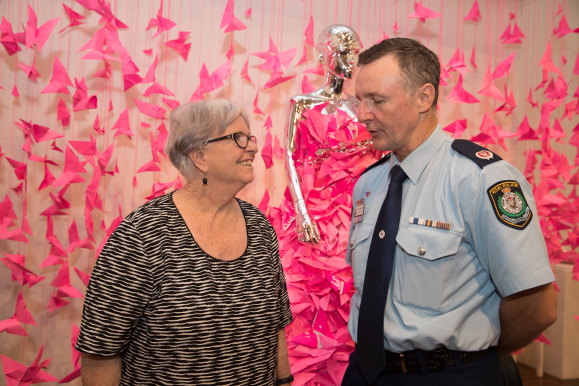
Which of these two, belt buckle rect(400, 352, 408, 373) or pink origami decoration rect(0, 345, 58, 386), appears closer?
belt buckle rect(400, 352, 408, 373)

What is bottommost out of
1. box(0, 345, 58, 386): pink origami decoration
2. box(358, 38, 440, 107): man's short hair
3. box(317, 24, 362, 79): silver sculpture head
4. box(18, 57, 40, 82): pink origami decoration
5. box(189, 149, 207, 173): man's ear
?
box(0, 345, 58, 386): pink origami decoration

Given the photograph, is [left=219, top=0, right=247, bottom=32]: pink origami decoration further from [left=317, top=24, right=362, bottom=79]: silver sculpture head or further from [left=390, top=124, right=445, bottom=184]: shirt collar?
[left=390, top=124, right=445, bottom=184]: shirt collar

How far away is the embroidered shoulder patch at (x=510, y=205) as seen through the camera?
1112mm

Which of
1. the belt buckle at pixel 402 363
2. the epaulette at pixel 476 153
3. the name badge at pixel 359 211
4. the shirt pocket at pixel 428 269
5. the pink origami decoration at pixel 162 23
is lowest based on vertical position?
the belt buckle at pixel 402 363

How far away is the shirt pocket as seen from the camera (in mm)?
1166

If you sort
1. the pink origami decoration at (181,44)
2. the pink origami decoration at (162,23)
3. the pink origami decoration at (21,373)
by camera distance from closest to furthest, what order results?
the pink origami decoration at (21,373)
the pink origami decoration at (162,23)
the pink origami decoration at (181,44)

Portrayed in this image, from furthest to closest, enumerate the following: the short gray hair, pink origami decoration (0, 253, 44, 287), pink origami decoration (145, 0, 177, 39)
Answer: pink origami decoration (145, 0, 177, 39), pink origami decoration (0, 253, 44, 287), the short gray hair

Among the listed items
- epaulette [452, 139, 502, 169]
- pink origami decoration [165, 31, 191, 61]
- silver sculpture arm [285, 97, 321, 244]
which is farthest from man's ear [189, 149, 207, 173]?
pink origami decoration [165, 31, 191, 61]

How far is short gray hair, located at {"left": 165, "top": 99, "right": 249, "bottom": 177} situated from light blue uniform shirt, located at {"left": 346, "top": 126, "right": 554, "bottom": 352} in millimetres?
537

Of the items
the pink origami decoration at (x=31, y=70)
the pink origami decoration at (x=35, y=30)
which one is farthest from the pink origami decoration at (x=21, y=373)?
the pink origami decoration at (x=35, y=30)

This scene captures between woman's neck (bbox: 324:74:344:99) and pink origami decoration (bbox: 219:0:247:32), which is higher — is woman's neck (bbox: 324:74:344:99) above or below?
below

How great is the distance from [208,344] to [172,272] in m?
0.20

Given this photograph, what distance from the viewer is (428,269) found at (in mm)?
1188

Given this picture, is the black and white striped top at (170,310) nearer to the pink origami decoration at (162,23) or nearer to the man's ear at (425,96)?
the man's ear at (425,96)
